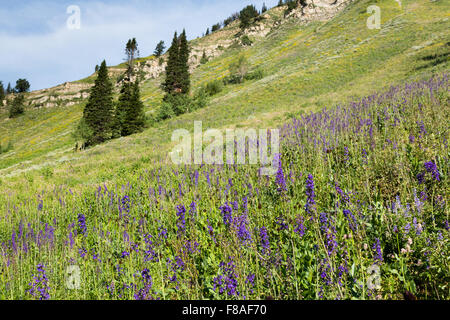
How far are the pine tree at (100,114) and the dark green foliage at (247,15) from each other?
91.7 meters

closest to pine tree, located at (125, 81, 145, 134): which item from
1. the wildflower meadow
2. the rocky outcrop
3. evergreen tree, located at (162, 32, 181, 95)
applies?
evergreen tree, located at (162, 32, 181, 95)

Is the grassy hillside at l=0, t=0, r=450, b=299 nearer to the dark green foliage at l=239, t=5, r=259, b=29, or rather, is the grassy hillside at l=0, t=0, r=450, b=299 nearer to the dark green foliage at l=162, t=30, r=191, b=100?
the dark green foliage at l=162, t=30, r=191, b=100

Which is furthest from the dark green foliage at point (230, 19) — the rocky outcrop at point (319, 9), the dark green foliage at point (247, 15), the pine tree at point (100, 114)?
the pine tree at point (100, 114)

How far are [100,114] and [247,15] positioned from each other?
103716mm

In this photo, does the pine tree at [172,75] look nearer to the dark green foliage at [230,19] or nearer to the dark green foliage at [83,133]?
the dark green foliage at [83,133]

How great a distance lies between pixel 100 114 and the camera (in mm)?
44906

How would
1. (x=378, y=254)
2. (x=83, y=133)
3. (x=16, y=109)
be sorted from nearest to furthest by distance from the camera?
(x=378, y=254)
(x=83, y=133)
(x=16, y=109)

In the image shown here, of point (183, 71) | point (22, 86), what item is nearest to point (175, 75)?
point (183, 71)

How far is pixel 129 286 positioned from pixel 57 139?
6046 centimetres

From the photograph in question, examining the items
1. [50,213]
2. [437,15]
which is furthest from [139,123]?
[437,15]

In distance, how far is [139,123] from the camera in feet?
132

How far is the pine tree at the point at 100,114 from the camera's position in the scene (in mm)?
44047

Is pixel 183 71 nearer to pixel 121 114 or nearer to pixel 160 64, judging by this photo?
pixel 121 114
